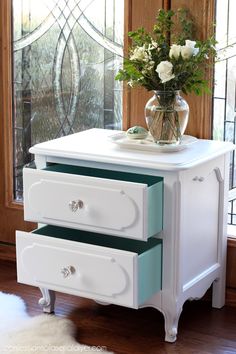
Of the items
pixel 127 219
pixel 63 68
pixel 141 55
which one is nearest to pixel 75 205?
pixel 127 219

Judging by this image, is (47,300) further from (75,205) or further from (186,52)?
(186,52)

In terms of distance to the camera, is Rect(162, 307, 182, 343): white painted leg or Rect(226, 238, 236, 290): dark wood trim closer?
Rect(162, 307, 182, 343): white painted leg

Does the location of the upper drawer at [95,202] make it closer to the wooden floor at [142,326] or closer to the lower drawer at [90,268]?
the lower drawer at [90,268]

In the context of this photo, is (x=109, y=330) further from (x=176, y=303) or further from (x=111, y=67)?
(x=111, y=67)

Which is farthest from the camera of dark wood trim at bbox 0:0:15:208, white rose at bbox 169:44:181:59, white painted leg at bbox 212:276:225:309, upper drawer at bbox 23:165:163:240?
dark wood trim at bbox 0:0:15:208

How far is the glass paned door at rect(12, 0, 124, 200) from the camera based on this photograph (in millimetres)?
3074

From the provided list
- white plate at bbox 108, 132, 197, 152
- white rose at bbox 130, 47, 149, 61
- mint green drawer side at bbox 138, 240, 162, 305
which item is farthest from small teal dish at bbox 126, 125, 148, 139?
mint green drawer side at bbox 138, 240, 162, 305

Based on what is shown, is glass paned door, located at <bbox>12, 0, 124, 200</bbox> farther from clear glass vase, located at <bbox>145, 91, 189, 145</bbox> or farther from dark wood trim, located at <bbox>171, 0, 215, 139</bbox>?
clear glass vase, located at <bbox>145, 91, 189, 145</bbox>

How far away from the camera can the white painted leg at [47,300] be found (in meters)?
2.86

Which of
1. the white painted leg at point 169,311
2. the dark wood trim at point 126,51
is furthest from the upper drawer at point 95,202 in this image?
the dark wood trim at point 126,51

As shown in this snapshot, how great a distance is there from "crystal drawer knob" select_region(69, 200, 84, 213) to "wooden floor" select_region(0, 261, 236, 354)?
427mm

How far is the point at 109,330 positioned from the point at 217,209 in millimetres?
558

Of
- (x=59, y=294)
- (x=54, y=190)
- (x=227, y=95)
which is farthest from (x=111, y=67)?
(x=59, y=294)

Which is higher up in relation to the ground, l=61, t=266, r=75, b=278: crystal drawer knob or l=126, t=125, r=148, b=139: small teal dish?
l=126, t=125, r=148, b=139: small teal dish
